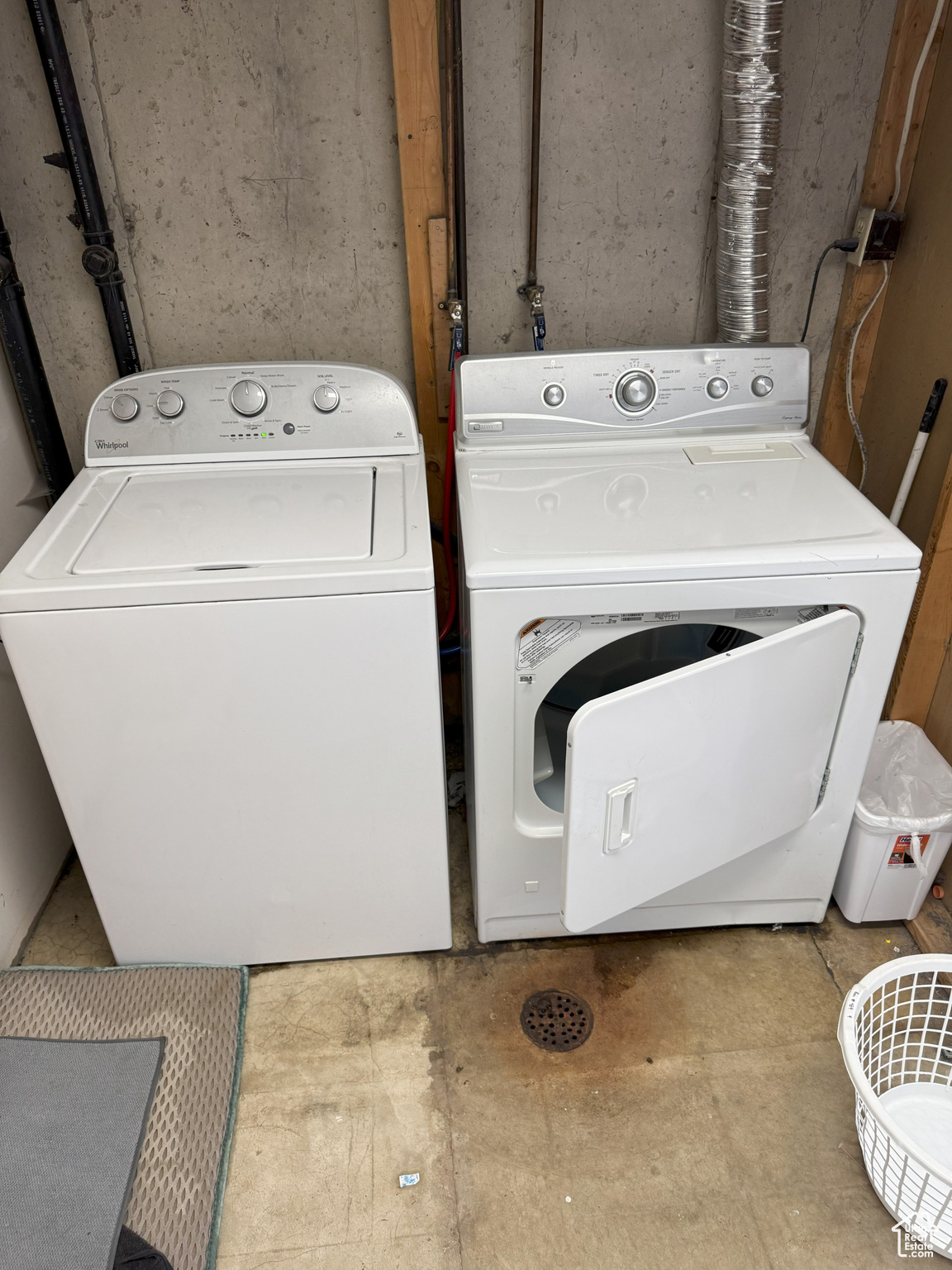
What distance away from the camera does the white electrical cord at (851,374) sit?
204 cm

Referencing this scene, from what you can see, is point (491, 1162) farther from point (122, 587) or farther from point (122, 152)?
point (122, 152)

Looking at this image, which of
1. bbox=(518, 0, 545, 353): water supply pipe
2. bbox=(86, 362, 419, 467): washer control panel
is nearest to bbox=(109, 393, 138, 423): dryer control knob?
bbox=(86, 362, 419, 467): washer control panel

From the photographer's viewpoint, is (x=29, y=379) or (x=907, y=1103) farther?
(x=29, y=379)

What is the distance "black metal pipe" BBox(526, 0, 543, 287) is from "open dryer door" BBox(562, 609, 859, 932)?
1.10m

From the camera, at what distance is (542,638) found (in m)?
1.51

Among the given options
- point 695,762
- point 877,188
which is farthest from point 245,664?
point 877,188

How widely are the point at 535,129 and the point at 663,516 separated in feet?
3.08

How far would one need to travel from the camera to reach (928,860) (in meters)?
1.82

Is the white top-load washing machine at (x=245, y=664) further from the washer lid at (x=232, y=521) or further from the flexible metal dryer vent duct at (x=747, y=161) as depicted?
the flexible metal dryer vent duct at (x=747, y=161)

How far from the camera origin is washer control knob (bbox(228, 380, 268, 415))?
5.98ft

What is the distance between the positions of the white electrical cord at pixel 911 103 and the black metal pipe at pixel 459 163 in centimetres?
95

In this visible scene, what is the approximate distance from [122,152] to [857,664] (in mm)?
1817

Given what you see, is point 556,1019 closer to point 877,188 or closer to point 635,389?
point 635,389

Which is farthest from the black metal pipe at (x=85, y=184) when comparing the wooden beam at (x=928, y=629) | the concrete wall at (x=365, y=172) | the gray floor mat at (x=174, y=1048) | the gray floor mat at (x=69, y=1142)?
the wooden beam at (x=928, y=629)
